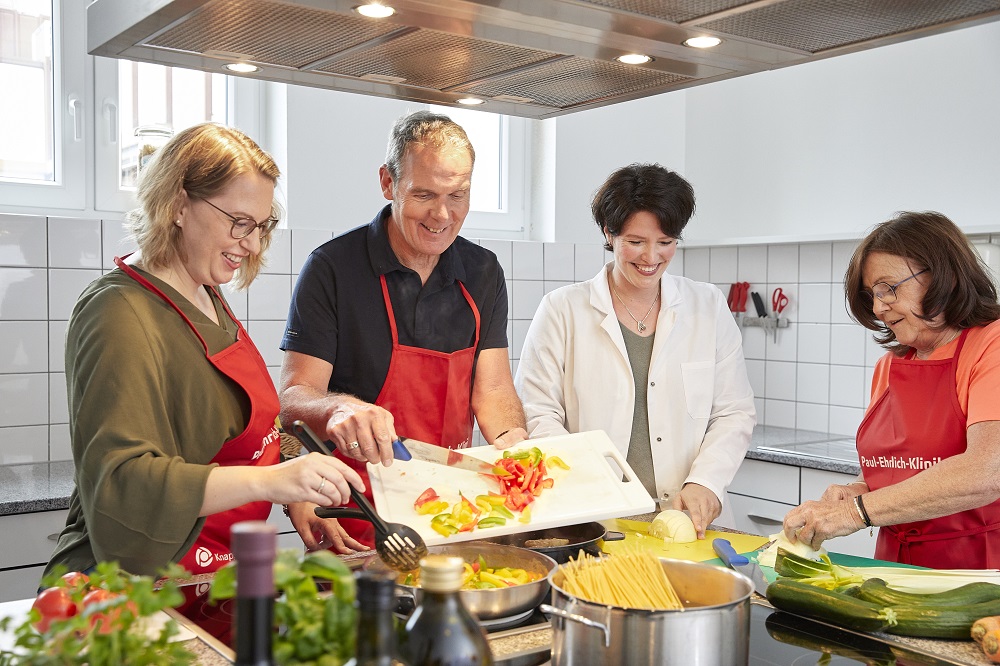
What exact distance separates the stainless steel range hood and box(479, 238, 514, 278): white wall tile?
6.45 feet

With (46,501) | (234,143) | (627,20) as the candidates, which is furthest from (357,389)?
(627,20)

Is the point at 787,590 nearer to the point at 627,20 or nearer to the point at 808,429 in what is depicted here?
the point at 627,20

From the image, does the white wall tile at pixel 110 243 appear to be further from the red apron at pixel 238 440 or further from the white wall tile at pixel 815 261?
the white wall tile at pixel 815 261

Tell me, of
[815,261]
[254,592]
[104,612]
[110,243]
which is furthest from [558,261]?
[254,592]

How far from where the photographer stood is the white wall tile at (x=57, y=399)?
300 centimetres

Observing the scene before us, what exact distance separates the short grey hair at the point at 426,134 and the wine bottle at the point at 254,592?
149 centimetres

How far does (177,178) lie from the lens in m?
1.59

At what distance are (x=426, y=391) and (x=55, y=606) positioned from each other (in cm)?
124

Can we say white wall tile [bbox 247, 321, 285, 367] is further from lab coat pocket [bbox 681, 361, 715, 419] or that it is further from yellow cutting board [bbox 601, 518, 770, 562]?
yellow cutting board [bbox 601, 518, 770, 562]

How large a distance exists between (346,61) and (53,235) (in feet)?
5.73

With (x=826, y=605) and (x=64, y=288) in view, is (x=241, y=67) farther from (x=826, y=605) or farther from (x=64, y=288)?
(x=64, y=288)

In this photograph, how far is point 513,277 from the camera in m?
3.93

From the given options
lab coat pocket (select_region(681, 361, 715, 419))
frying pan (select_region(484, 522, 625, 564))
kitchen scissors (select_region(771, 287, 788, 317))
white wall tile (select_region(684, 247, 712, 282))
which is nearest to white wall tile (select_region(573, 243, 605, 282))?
white wall tile (select_region(684, 247, 712, 282))

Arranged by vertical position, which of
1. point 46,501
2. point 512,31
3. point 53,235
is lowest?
point 46,501
